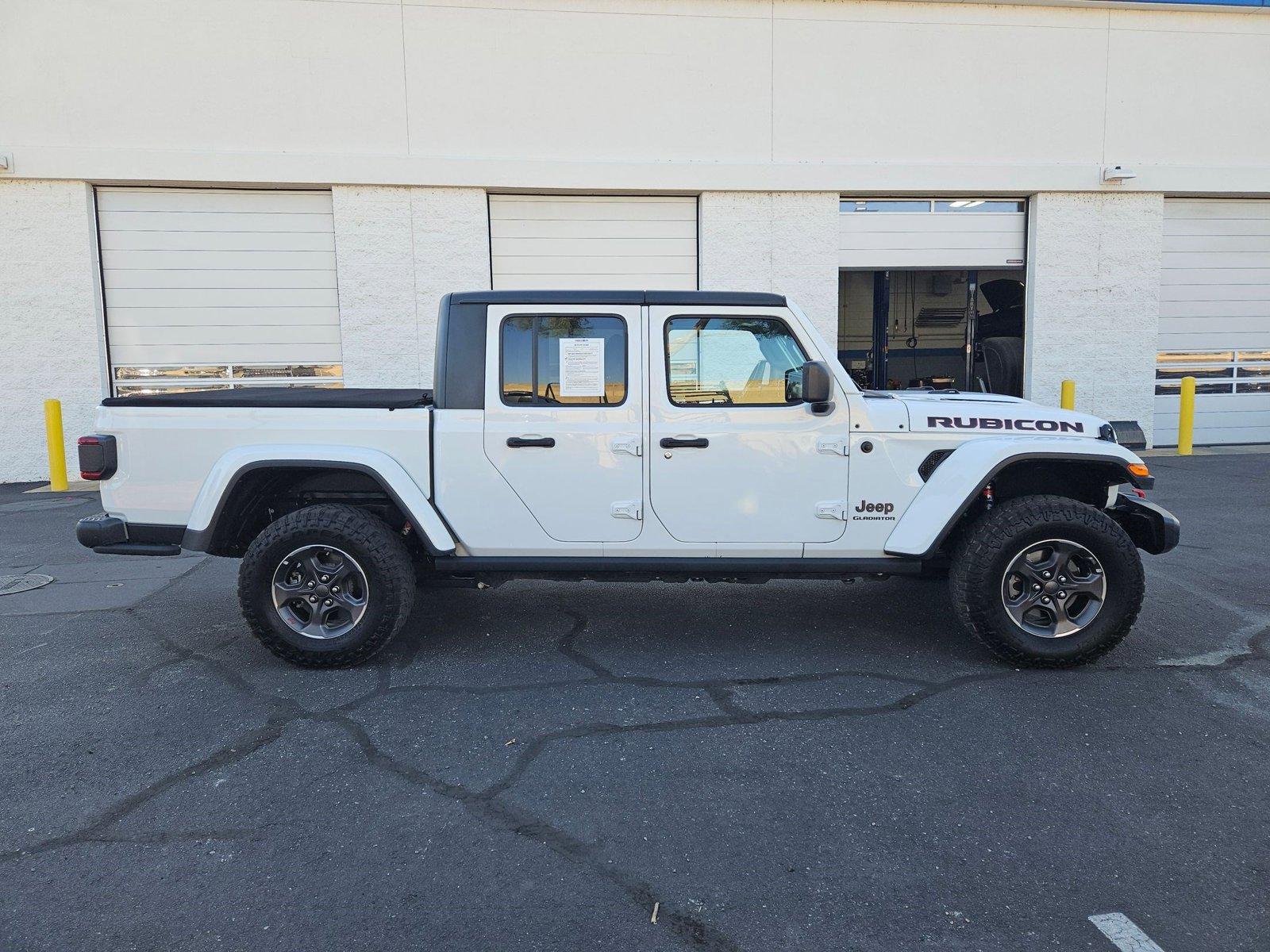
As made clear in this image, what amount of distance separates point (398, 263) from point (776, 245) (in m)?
5.27

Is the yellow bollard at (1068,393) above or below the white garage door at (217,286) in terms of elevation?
below

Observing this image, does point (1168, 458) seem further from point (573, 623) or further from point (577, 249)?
point (573, 623)

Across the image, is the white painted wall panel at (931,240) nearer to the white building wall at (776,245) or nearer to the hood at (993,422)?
the white building wall at (776,245)

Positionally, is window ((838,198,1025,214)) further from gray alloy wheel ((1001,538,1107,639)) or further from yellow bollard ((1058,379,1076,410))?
gray alloy wheel ((1001,538,1107,639))

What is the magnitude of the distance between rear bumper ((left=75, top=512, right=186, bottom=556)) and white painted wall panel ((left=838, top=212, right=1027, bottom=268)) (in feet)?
32.5

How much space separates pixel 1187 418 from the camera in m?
11.9

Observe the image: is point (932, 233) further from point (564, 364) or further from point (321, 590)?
point (321, 590)

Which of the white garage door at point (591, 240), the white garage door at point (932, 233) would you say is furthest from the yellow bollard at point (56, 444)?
the white garage door at point (932, 233)

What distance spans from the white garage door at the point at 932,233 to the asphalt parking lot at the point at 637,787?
7991mm

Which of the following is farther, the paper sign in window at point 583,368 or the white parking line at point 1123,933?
the paper sign in window at point 583,368

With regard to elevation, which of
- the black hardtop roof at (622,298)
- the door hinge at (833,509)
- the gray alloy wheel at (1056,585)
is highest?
the black hardtop roof at (622,298)

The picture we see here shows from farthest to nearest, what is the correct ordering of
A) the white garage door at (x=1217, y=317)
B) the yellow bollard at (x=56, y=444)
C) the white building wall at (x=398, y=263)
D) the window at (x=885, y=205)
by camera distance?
the white garage door at (x=1217, y=317)
the window at (x=885, y=205)
the white building wall at (x=398, y=263)
the yellow bollard at (x=56, y=444)

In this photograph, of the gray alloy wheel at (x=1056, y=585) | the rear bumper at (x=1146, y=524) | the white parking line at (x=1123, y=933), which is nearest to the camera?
the white parking line at (x=1123, y=933)

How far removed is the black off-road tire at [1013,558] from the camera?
3867mm
